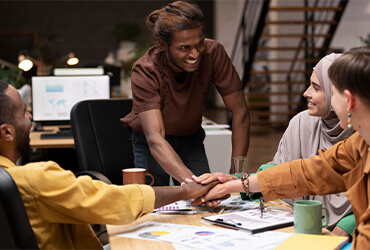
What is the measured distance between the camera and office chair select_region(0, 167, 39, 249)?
50.5 inches

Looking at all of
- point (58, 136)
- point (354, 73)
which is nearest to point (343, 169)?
point (354, 73)

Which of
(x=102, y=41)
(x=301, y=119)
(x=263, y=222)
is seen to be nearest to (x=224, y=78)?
(x=301, y=119)

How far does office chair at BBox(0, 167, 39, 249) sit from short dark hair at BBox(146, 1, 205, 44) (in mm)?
1260

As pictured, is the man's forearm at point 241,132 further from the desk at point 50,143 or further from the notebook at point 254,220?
the desk at point 50,143

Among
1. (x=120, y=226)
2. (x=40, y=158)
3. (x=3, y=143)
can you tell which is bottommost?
(x=40, y=158)

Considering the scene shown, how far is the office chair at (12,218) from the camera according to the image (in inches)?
50.5

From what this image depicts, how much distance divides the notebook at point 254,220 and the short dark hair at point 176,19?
0.97 m

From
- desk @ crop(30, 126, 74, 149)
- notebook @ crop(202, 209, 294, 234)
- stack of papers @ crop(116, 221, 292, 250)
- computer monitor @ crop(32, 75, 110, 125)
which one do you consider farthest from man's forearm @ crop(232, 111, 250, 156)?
computer monitor @ crop(32, 75, 110, 125)

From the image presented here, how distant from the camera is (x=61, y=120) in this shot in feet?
15.5

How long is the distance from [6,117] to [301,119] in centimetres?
145

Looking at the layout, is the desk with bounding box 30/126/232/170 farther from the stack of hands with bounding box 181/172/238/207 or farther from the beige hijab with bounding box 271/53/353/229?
the stack of hands with bounding box 181/172/238/207

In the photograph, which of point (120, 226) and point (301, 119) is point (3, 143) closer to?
point (120, 226)

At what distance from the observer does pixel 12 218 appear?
1.31 metres

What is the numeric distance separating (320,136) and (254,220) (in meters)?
0.84
